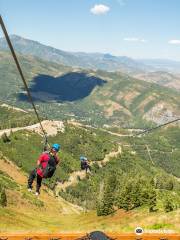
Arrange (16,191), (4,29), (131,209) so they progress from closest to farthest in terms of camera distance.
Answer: (4,29), (131,209), (16,191)

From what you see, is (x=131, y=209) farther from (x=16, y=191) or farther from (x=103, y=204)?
(x=16, y=191)

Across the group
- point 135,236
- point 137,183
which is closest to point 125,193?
point 137,183

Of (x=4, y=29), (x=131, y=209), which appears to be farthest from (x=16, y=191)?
(x=4, y=29)

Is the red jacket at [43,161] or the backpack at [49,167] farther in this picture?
the red jacket at [43,161]

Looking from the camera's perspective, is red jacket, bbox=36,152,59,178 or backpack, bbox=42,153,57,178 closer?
backpack, bbox=42,153,57,178

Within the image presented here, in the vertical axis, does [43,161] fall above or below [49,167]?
above

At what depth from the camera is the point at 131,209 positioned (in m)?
99.6

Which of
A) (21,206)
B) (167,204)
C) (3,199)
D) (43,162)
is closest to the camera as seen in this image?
(43,162)

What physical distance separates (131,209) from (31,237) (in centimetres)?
6998

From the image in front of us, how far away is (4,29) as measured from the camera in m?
11.5

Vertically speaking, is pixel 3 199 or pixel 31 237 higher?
pixel 31 237

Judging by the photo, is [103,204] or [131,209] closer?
[131,209]

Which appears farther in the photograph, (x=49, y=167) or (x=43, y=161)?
(x=43, y=161)

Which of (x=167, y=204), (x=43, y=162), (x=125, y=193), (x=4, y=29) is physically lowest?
(x=125, y=193)
